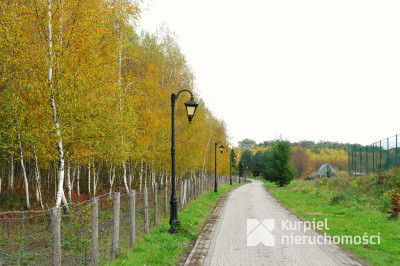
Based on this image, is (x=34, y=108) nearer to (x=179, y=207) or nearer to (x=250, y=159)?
(x=179, y=207)

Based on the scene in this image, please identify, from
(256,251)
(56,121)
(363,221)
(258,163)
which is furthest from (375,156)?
(258,163)

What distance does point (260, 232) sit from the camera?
10.7m

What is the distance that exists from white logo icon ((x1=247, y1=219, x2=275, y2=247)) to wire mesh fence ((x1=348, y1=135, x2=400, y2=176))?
13.1 m

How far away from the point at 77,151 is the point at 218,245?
24.0 ft

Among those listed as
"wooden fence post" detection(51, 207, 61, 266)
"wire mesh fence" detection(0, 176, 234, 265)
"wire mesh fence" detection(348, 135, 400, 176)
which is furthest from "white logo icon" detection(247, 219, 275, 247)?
"wire mesh fence" detection(348, 135, 400, 176)

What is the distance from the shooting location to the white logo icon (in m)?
9.13

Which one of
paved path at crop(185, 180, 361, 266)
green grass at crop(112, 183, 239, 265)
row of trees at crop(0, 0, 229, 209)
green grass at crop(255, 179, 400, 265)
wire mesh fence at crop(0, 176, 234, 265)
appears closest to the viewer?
wire mesh fence at crop(0, 176, 234, 265)

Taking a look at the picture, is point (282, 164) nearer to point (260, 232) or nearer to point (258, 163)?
point (260, 232)

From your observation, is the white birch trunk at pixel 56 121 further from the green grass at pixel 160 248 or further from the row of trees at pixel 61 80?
the green grass at pixel 160 248

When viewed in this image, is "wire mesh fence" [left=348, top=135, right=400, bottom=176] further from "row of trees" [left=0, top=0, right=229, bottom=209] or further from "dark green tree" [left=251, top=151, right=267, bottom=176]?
"dark green tree" [left=251, top=151, right=267, bottom=176]

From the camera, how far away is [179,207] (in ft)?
50.9

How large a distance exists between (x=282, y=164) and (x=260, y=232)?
3544 centimetres

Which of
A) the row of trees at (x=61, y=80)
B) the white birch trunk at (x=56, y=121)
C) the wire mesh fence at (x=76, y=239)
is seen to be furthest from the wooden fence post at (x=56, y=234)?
the white birch trunk at (x=56, y=121)

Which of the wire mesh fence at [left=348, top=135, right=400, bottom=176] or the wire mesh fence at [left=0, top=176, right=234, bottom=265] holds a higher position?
the wire mesh fence at [left=348, top=135, right=400, bottom=176]
